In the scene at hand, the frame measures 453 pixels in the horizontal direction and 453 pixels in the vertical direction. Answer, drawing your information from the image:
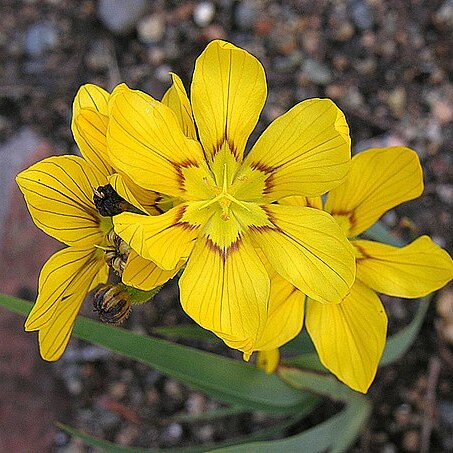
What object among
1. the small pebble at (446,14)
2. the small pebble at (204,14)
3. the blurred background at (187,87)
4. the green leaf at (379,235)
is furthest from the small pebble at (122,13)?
the green leaf at (379,235)

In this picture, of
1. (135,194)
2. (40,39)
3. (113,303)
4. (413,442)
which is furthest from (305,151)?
(40,39)

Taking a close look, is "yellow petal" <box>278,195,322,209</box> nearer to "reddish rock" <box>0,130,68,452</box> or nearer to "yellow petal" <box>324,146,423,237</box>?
"yellow petal" <box>324,146,423,237</box>

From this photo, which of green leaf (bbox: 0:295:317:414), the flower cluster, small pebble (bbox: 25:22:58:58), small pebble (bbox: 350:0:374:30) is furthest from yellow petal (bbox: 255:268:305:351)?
small pebble (bbox: 25:22:58:58)

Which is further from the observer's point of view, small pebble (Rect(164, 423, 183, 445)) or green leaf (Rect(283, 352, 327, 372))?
small pebble (Rect(164, 423, 183, 445))

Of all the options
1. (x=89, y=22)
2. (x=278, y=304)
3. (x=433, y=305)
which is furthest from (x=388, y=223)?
(x=89, y=22)

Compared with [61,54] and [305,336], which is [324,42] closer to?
[61,54]

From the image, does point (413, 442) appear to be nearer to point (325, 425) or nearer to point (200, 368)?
point (325, 425)

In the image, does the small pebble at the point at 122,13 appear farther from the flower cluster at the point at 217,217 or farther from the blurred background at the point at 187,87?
the flower cluster at the point at 217,217
